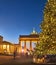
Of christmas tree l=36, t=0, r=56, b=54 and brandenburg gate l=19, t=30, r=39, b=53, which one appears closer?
christmas tree l=36, t=0, r=56, b=54

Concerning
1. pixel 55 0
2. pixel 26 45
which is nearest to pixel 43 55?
pixel 55 0

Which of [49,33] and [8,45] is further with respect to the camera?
[8,45]

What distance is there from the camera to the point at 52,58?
29.1m

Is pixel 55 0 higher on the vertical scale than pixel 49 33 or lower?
higher

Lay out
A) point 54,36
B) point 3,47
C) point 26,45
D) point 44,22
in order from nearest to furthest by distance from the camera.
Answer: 1. point 54,36
2. point 44,22
3. point 3,47
4. point 26,45

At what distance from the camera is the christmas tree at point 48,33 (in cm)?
2938

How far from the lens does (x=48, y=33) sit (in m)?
29.8

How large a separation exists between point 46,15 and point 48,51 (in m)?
4.52

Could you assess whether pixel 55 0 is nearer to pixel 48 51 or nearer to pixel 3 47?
pixel 48 51

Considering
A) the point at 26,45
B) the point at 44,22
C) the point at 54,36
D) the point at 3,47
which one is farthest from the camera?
the point at 26,45

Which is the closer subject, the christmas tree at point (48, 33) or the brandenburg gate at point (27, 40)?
the christmas tree at point (48, 33)

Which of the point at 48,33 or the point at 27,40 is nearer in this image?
the point at 48,33

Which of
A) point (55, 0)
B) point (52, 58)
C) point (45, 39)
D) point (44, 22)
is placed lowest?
point (52, 58)

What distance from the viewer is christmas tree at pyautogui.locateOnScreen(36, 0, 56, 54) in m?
29.4
